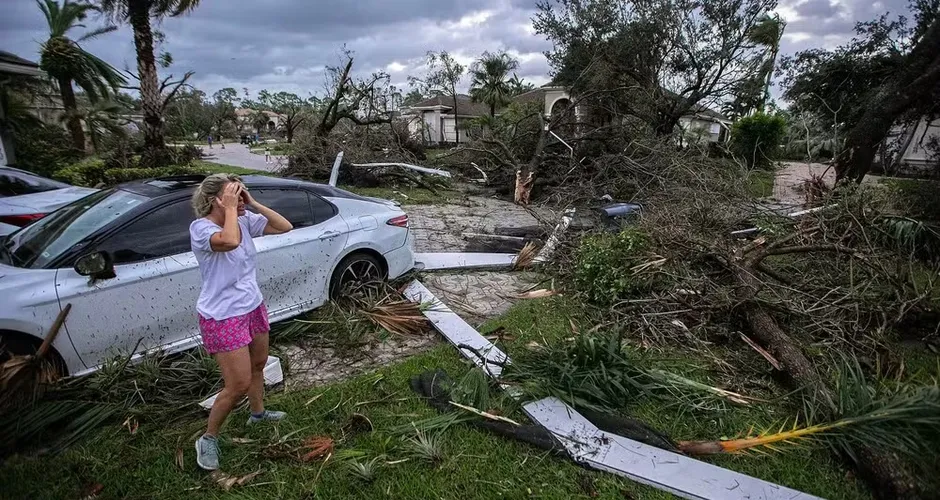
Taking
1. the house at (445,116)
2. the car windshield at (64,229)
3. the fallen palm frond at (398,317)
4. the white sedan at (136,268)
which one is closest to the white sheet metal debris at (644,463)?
the fallen palm frond at (398,317)

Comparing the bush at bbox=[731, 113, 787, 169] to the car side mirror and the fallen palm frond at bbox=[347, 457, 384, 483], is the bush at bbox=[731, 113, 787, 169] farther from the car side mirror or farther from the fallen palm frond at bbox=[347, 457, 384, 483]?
the car side mirror

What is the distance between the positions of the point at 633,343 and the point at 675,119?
14.2 m

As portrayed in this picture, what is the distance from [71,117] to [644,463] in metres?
20.8

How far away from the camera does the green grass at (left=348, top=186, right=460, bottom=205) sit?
12.2m

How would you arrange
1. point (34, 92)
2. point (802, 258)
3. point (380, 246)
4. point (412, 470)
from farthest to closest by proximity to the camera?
point (34, 92) → point (802, 258) → point (380, 246) → point (412, 470)

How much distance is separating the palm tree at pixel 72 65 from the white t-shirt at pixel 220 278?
16266 mm

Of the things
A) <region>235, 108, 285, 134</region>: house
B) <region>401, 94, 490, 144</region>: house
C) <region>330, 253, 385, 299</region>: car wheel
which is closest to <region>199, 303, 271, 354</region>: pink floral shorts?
<region>330, 253, 385, 299</region>: car wheel

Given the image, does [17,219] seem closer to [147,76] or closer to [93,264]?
[93,264]

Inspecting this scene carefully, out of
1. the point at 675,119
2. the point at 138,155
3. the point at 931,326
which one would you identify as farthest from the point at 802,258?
the point at 138,155

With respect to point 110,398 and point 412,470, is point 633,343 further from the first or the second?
point 110,398

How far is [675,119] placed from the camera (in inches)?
634

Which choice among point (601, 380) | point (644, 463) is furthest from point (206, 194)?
point (644, 463)

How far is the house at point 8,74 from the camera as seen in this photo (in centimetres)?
1271

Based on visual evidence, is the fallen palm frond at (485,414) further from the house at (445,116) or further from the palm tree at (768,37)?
the house at (445,116)
